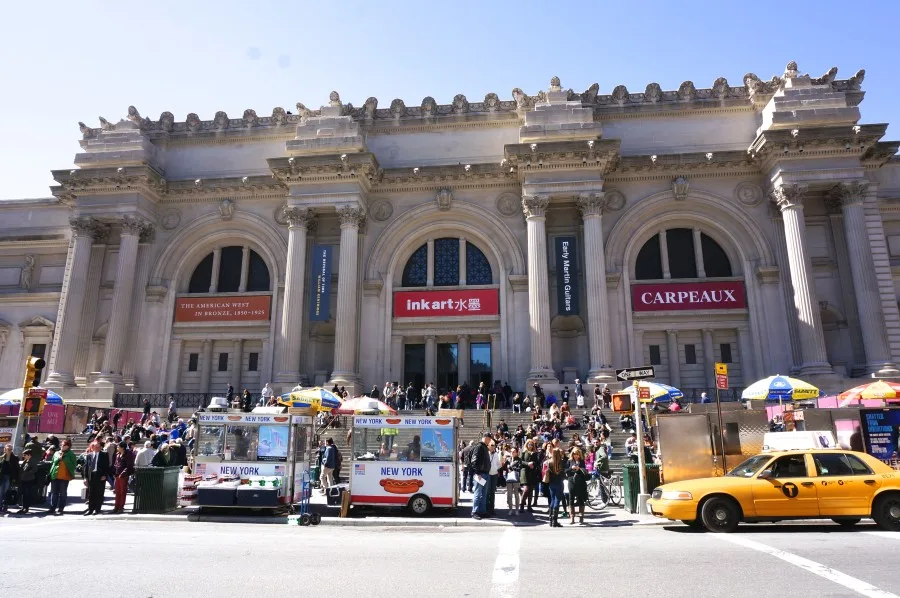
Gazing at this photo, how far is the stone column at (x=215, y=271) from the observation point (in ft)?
111

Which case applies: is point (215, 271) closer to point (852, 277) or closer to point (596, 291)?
point (596, 291)

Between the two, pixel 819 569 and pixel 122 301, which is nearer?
pixel 819 569

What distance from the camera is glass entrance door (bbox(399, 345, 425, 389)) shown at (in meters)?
32.0

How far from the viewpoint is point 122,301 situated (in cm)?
3131

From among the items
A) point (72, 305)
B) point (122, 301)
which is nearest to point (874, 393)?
point (122, 301)

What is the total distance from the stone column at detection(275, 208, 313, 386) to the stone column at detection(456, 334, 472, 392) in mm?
8357

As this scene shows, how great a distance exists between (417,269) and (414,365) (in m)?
5.41

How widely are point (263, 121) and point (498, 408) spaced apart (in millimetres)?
22219

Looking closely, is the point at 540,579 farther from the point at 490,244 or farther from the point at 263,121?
the point at 263,121

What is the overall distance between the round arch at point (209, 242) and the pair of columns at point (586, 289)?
14240mm

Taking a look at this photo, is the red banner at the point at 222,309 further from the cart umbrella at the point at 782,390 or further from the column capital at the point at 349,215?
the cart umbrella at the point at 782,390

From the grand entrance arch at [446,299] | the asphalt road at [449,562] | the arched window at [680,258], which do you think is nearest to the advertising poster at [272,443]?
the asphalt road at [449,562]

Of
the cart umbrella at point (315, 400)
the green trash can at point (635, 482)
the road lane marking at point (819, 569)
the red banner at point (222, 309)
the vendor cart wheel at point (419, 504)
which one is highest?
the red banner at point (222, 309)

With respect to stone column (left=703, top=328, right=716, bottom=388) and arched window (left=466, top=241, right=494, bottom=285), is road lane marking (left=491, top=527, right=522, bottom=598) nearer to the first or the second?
arched window (left=466, top=241, right=494, bottom=285)
